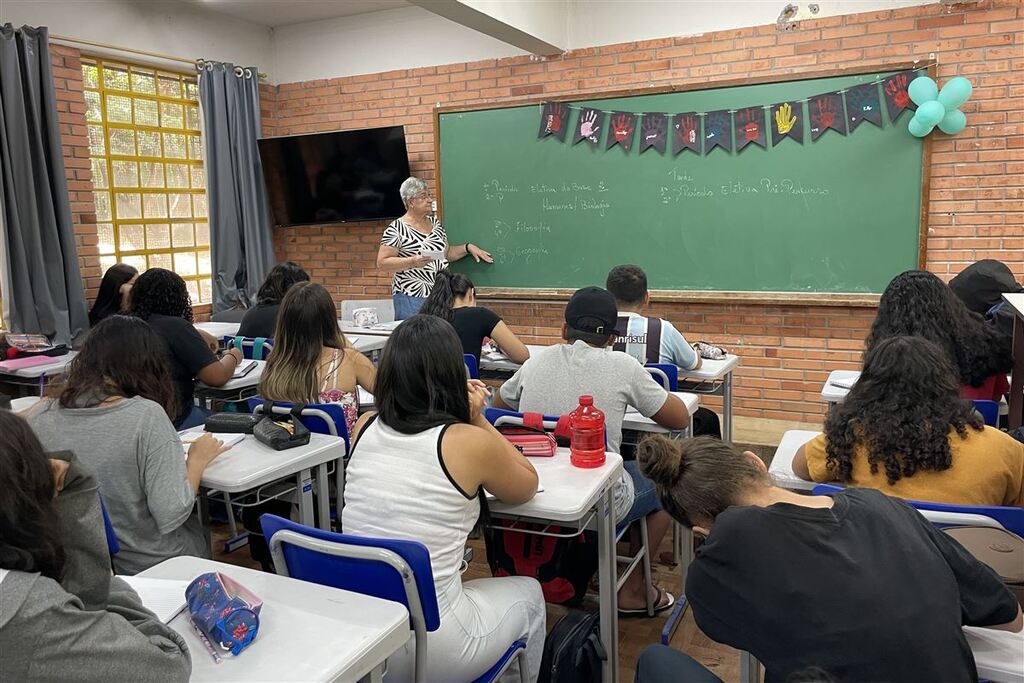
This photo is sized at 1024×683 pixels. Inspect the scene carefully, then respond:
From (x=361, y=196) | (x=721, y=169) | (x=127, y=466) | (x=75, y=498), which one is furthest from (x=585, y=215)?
(x=75, y=498)

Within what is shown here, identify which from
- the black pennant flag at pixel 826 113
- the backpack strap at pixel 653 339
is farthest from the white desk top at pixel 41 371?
the black pennant flag at pixel 826 113

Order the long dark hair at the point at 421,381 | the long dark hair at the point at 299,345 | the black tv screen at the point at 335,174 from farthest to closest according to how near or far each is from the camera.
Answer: the black tv screen at the point at 335,174 < the long dark hair at the point at 299,345 < the long dark hair at the point at 421,381

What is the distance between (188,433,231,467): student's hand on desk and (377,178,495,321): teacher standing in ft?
9.98

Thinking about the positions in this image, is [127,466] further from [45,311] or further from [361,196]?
[361,196]

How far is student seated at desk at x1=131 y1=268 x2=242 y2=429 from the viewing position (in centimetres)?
326

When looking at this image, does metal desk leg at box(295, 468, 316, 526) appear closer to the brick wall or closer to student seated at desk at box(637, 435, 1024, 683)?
student seated at desk at box(637, 435, 1024, 683)

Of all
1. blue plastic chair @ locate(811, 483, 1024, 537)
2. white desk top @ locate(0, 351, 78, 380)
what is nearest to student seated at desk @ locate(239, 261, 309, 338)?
white desk top @ locate(0, 351, 78, 380)

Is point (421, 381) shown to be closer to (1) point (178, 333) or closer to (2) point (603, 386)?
(2) point (603, 386)

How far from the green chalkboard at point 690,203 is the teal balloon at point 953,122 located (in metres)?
0.17

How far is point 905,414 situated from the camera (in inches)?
73.6

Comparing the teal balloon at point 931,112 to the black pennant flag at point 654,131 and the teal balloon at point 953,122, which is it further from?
the black pennant flag at point 654,131

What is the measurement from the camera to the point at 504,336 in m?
3.84

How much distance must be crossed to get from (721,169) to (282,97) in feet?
12.7

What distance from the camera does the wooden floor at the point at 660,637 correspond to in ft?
8.21
